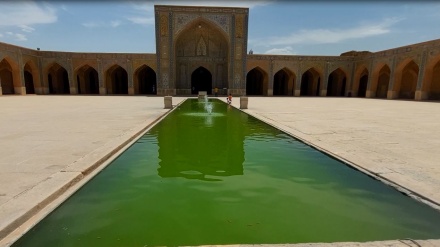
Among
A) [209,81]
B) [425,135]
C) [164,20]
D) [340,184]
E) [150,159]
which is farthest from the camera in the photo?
[209,81]

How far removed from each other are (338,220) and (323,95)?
2419 centimetres

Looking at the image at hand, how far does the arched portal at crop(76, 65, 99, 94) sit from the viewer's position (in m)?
24.5

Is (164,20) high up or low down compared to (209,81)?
up

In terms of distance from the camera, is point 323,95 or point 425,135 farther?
point 323,95

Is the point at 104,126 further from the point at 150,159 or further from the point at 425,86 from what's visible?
the point at 425,86

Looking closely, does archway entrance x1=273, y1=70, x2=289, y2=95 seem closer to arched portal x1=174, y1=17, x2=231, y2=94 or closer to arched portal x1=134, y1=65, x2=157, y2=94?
arched portal x1=174, y1=17, x2=231, y2=94

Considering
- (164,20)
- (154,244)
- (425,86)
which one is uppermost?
(164,20)

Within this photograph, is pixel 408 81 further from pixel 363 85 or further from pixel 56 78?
pixel 56 78

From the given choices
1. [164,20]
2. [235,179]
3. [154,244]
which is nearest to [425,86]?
[164,20]

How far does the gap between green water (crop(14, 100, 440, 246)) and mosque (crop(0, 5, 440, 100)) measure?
18827 millimetres

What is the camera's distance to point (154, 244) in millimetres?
1709

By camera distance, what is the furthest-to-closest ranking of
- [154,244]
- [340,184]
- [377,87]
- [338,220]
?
[377,87], [340,184], [338,220], [154,244]

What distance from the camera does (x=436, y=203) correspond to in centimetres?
218

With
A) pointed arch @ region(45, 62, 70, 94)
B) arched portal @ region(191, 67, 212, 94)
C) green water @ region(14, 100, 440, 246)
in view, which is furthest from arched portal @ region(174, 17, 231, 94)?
green water @ region(14, 100, 440, 246)
